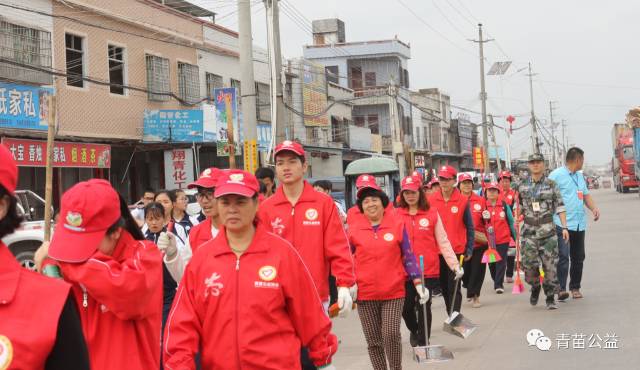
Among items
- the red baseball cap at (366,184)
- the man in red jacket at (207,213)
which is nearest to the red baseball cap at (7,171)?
the man in red jacket at (207,213)

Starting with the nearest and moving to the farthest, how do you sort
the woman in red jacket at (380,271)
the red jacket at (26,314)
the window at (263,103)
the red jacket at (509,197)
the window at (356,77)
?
the red jacket at (26,314) < the woman in red jacket at (380,271) < the red jacket at (509,197) < the window at (263,103) < the window at (356,77)

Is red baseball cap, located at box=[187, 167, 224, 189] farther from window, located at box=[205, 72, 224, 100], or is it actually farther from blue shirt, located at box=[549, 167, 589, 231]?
window, located at box=[205, 72, 224, 100]

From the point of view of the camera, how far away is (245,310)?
3.84 meters

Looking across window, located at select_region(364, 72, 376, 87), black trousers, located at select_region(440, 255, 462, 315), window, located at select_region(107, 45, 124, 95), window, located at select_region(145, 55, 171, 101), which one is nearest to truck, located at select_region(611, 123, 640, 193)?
window, located at select_region(364, 72, 376, 87)

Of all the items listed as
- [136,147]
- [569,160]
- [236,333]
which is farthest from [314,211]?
[136,147]

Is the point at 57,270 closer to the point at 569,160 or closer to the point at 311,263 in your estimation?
the point at 311,263

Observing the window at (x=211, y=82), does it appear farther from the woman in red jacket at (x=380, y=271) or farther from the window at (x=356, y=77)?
the window at (x=356, y=77)

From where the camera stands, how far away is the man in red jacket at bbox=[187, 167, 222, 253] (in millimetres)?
6133

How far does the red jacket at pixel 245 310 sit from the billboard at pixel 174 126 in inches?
785

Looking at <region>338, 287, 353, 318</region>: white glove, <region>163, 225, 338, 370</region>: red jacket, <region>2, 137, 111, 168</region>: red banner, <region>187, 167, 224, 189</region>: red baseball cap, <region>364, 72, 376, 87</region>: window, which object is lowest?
<region>338, 287, 353, 318</region>: white glove

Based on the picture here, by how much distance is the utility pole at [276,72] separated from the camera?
17.7 meters

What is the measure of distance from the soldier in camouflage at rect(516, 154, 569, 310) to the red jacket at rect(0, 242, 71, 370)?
9.25 m

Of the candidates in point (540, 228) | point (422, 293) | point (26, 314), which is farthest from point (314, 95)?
point (26, 314)

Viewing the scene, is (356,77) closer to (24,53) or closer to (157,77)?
(157,77)
